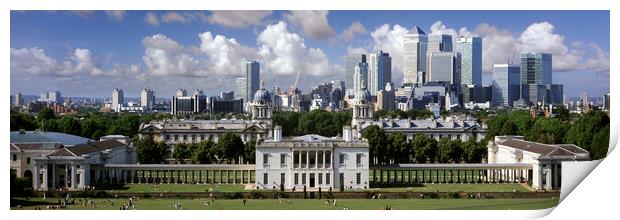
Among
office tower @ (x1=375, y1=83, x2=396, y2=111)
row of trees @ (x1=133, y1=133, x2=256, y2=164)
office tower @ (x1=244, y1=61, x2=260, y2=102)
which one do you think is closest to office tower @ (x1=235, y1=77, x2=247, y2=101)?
office tower @ (x1=244, y1=61, x2=260, y2=102)

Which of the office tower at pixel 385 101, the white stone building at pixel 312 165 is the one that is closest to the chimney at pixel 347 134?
the white stone building at pixel 312 165

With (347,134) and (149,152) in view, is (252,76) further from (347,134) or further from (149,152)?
(347,134)

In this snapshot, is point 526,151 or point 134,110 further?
point 134,110

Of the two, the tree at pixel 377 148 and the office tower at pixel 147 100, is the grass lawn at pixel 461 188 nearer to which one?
the tree at pixel 377 148

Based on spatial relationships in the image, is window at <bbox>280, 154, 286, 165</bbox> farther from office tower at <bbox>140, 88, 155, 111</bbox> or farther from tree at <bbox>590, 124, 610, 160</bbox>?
office tower at <bbox>140, 88, 155, 111</bbox>

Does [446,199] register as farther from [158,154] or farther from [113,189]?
[158,154]

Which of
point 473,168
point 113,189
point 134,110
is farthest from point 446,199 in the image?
point 134,110
